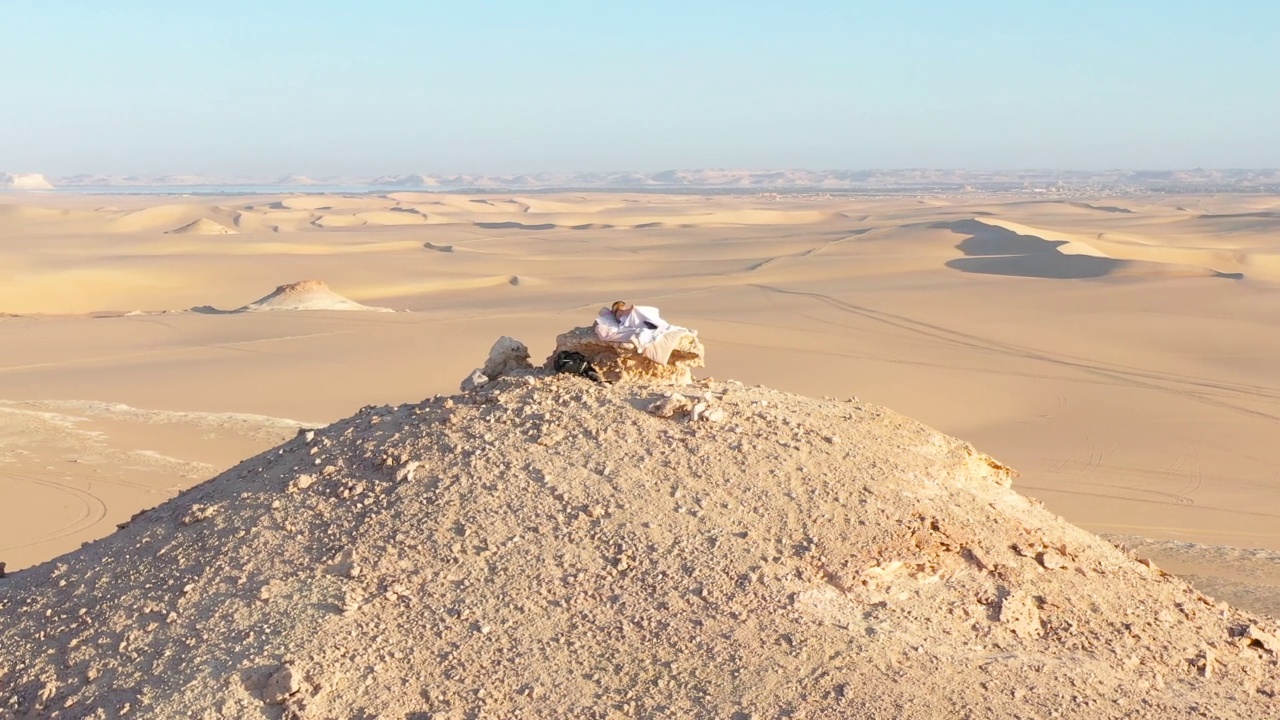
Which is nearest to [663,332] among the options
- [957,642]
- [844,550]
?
[844,550]

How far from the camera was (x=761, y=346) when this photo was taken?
1947 centimetres

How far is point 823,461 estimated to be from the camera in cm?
529

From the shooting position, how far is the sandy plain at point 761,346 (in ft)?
35.1

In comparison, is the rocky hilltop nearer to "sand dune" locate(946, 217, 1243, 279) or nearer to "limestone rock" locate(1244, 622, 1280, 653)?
"limestone rock" locate(1244, 622, 1280, 653)

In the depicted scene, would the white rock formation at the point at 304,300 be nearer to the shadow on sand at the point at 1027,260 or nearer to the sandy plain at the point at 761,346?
the sandy plain at the point at 761,346

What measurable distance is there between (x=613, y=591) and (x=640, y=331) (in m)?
1.63

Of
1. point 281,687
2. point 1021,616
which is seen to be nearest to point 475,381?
point 281,687

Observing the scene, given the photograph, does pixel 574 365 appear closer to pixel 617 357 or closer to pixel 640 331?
pixel 617 357

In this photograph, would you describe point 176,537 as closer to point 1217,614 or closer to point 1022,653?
point 1022,653

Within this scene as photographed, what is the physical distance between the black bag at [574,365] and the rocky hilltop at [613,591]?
7 centimetres

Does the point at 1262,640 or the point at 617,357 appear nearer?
the point at 1262,640

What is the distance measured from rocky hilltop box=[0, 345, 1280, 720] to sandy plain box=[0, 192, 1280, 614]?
2578 mm

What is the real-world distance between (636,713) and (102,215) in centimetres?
6226

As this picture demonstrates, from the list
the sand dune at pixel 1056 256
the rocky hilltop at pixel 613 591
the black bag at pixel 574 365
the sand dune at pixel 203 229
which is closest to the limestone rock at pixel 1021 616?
the rocky hilltop at pixel 613 591
